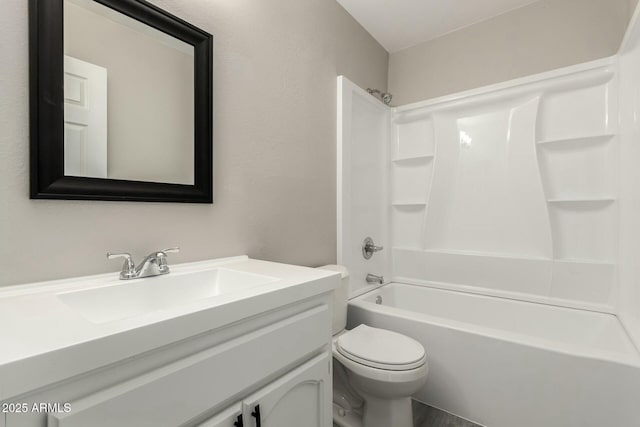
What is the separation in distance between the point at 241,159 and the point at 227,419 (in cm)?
103

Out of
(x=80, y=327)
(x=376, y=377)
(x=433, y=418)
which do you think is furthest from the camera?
(x=433, y=418)

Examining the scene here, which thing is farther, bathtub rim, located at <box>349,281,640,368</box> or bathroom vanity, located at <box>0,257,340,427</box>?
bathtub rim, located at <box>349,281,640,368</box>

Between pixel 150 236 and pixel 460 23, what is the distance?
2.54 meters

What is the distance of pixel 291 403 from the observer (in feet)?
3.00

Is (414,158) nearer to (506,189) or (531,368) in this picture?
(506,189)

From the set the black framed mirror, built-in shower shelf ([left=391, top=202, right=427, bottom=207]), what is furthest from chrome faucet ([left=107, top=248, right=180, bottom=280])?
built-in shower shelf ([left=391, top=202, right=427, bottom=207])

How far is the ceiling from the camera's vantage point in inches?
82.0

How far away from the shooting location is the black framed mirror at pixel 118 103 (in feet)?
2.88

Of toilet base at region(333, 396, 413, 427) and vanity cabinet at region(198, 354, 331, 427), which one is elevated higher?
vanity cabinet at region(198, 354, 331, 427)

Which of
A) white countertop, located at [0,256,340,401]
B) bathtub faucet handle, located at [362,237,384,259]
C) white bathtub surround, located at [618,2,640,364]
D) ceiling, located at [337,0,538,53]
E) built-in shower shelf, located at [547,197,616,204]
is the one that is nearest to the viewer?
white countertop, located at [0,256,340,401]

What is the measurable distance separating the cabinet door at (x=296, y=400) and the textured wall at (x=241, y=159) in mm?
624

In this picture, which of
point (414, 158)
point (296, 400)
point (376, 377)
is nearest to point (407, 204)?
point (414, 158)

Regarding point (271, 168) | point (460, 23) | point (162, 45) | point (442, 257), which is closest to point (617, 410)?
point (442, 257)

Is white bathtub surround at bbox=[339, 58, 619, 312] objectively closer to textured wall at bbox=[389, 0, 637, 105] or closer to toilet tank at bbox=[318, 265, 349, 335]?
textured wall at bbox=[389, 0, 637, 105]
